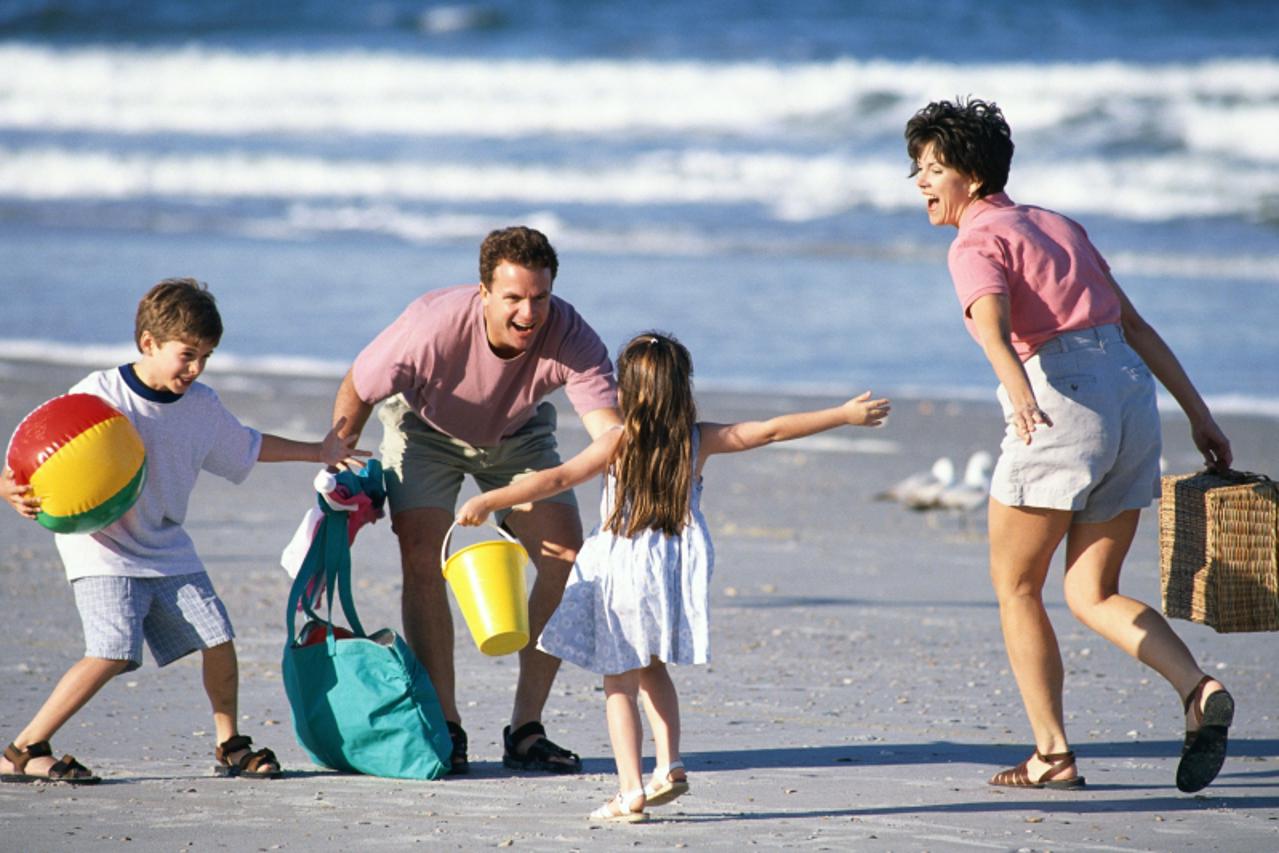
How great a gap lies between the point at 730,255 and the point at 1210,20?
18.1m

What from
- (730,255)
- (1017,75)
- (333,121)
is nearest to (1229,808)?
(730,255)

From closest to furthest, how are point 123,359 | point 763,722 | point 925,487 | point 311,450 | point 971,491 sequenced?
1. point 311,450
2. point 763,722
3. point 971,491
4. point 925,487
5. point 123,359

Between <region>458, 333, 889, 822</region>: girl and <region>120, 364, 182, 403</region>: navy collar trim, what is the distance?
953 mm

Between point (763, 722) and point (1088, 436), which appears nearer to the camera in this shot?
point (1088, 436)

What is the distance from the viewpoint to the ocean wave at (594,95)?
86.6 feet

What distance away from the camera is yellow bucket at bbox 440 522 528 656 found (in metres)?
4.05

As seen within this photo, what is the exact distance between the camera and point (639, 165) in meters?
25.8

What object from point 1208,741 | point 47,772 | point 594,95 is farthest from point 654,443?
point 594,95

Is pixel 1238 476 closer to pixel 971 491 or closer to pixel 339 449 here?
pixel 339 449

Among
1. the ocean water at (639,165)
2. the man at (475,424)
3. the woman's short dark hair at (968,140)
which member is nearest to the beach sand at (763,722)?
the man at (475,424)

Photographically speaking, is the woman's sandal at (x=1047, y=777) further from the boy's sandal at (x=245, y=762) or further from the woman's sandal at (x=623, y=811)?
the boy's sandal at (x=245, y=762)

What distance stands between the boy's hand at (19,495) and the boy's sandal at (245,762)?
0.80 metres

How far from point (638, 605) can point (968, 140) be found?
1483 millimetres

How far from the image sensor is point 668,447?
13.4 ft
